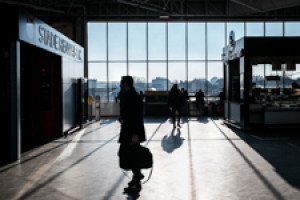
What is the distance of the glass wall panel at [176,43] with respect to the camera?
19.1 m

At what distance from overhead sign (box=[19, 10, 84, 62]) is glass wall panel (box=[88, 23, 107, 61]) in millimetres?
8109

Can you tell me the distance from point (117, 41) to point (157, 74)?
334cm

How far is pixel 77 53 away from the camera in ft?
38.7

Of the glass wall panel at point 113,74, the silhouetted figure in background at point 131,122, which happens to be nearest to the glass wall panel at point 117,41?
the glass wall panel at point 113,74

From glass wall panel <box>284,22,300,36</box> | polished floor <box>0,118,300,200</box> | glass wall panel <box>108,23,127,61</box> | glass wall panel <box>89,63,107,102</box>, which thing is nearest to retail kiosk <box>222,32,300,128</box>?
polished floor <box>0,118,300,200</box>

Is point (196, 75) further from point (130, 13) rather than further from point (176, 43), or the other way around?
point (130, 13)

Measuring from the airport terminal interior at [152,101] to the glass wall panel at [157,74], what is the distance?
8 centimetres

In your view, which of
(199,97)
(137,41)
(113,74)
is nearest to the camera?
(199,97)

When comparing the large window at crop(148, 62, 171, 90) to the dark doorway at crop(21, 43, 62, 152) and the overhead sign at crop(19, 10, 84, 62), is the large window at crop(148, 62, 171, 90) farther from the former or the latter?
the dark doorway at crop(21, 43, 62, 152)

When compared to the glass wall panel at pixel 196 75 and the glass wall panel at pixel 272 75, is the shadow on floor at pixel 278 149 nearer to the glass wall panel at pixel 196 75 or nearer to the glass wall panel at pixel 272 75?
the glass wall panel at pixel 272 75

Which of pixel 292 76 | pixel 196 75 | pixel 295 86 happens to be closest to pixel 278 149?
pixel 295 86

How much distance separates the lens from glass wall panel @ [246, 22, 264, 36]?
63.3 ft

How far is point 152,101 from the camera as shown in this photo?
1789 centimetres

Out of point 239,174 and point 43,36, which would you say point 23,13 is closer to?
point 43,36
